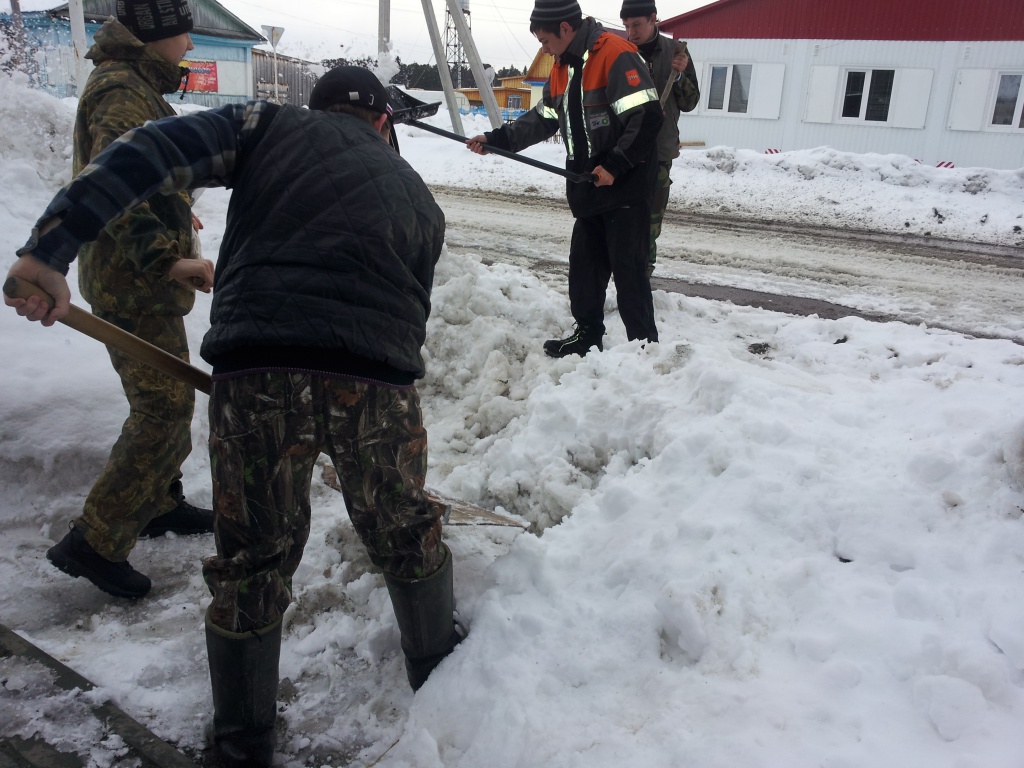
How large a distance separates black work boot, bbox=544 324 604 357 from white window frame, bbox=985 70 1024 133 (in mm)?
17366

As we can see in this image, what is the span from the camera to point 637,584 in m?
2.33

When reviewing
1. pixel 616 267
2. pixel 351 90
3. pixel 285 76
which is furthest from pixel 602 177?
pixel 285 76

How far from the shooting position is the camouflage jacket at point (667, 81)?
211 inches

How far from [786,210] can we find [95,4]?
2860 cm

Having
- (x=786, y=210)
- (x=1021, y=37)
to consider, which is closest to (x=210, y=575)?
(x=786, y=210)

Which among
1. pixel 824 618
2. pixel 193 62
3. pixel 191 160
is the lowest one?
pixel 824 618

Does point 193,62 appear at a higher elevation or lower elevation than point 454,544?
higher

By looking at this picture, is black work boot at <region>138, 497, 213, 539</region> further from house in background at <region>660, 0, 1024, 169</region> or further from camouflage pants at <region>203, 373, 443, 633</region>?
house in background at <region>660, 0, 1024, 169</region>

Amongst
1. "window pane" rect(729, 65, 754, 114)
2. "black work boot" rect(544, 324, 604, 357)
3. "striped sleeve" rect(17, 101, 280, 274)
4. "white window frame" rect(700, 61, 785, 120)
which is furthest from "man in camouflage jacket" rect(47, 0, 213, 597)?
"window pane" rect(729, 65, 754, 114)

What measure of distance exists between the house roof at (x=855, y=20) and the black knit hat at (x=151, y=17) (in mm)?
19055

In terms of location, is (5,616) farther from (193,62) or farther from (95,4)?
(95,4)

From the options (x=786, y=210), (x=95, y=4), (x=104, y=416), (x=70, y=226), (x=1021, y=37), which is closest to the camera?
(x=70, y=226)

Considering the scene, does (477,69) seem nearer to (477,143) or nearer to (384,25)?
(384,25)

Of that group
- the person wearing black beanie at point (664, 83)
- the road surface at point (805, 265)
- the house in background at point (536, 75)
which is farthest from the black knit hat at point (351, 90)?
the house in background at point (536, 75)
